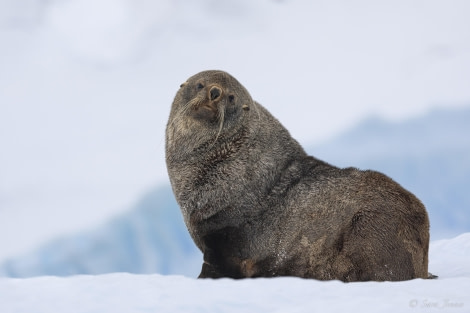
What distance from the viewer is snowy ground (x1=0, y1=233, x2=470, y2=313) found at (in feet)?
28.3

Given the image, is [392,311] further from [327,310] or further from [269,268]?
[269,268]

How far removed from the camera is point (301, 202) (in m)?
12.4

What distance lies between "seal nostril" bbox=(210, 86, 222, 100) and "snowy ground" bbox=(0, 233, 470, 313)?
144 inches

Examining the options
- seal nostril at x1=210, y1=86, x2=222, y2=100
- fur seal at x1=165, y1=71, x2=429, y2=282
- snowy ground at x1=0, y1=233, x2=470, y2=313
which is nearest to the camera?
snowy ground at x1=0, y1=233, x2=470, y2=313

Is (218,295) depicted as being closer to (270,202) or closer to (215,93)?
(270,202)

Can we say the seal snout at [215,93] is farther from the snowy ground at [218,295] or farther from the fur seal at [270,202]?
the snowy ground at [218,295]

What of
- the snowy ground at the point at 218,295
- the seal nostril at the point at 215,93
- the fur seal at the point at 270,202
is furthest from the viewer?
the seal nostril at the point at 215,93

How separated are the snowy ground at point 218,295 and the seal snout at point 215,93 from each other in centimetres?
365

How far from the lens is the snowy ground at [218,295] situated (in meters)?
8.62

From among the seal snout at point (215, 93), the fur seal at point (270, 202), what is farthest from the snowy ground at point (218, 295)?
the seal snout at point (215, 93)

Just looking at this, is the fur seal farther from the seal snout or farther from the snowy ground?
the snowy ground

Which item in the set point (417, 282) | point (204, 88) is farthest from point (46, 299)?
point (204, 88)

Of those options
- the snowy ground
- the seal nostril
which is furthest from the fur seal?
the snowy ground

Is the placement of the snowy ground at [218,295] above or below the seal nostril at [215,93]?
below
